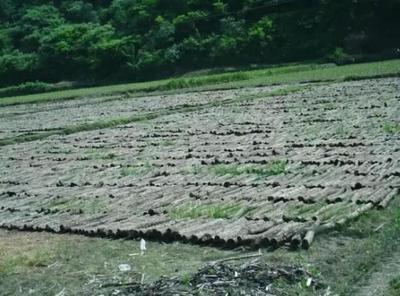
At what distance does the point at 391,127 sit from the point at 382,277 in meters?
5.68

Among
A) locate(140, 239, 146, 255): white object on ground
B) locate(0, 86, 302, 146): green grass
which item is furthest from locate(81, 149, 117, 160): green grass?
locate(140, 239, 146, 255): white object on ground

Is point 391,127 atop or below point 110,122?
atop

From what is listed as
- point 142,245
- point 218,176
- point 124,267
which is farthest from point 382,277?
point 218,176

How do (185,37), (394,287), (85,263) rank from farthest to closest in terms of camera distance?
(185,37) < (85,263) < (394,287)

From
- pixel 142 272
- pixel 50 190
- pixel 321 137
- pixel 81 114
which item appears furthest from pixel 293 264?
pixel 81 114

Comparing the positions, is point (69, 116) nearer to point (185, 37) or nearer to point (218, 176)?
point (218, 176)

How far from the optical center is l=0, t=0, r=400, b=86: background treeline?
3466cm

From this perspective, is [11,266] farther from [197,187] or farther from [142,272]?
[197,187]

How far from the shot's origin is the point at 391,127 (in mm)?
9445

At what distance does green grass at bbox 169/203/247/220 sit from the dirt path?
163cm

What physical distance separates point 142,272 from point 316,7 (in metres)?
34.1

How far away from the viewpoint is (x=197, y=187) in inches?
281

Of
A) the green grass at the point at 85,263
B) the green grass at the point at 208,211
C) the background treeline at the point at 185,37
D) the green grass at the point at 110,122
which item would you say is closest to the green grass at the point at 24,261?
the green grass at the point at 85,263

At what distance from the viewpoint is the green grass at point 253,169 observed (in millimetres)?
7424
